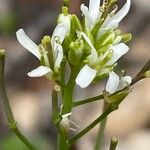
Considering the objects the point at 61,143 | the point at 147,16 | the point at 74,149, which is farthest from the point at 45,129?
the point at 61,143

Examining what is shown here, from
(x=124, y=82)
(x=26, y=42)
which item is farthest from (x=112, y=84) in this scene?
(x=26, y=42)

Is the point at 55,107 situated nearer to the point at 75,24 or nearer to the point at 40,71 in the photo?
the point at 40,71

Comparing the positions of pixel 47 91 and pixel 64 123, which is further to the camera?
pixel 47 91

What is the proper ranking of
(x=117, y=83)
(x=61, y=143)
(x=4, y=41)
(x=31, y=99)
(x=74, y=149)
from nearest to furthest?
(x=117, y=83), (x=61, y=143), (x=74, y=149), (x=31, y=99), (x=4, y=41)

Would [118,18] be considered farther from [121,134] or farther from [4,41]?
[4,41]

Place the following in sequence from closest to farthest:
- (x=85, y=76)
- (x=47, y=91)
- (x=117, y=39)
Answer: (x=85, y=76), (x=117, y=39), (x=47, y=91)

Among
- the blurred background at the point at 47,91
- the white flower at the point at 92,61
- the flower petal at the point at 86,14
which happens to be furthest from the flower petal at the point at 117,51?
the blurred background at the point at 47,91
